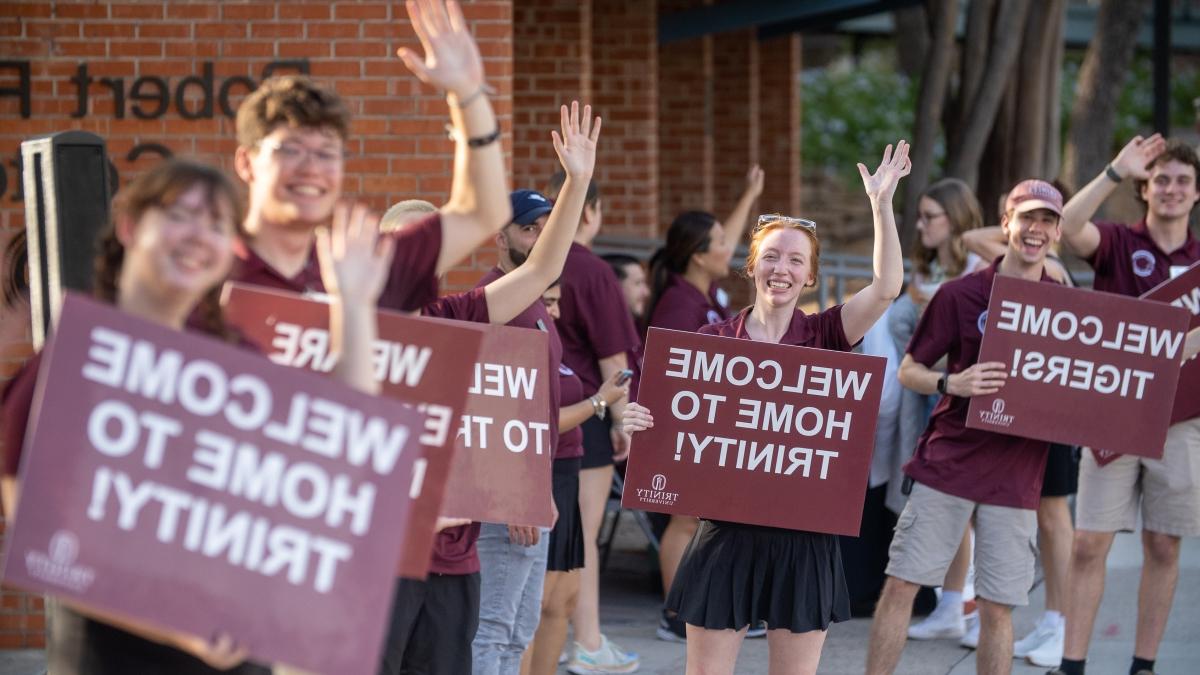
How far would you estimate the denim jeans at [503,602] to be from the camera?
4789 millimetres

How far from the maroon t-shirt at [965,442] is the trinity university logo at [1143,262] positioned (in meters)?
0.89

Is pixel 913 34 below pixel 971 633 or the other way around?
the other way around

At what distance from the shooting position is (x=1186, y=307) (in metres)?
5.73

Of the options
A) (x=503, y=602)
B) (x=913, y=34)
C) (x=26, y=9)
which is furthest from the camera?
(x=913, y=34)

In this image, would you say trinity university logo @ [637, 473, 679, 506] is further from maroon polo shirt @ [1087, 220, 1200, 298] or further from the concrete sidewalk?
maroon polo shirt @ [1087, 220, 1200, 298]

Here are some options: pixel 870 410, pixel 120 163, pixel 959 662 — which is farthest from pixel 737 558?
pixel 120 163

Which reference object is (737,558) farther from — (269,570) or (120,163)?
(120,163)

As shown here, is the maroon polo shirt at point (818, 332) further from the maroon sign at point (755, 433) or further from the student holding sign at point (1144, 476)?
the student holding sign at point (1144, 476)

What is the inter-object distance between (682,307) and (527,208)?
1.75 metres

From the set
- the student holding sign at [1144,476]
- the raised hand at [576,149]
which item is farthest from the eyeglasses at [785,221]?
the student holding sign at [1144,476]

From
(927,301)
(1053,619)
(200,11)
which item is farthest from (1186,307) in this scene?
(200,11)

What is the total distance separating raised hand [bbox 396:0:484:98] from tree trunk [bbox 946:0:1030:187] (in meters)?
8.30

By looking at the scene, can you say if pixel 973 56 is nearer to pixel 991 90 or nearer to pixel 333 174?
pixel 991 90

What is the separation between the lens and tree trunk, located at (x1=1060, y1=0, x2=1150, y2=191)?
1512 cm
